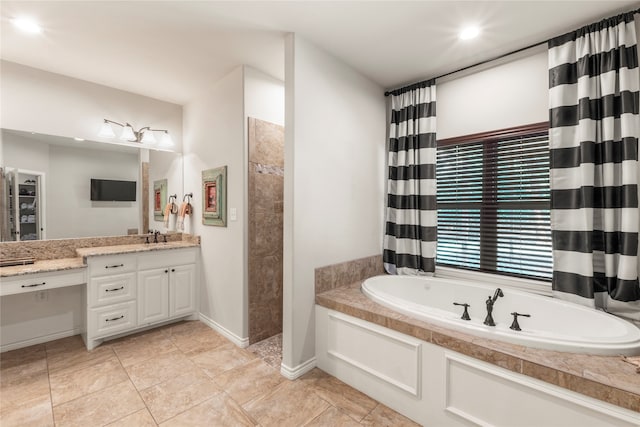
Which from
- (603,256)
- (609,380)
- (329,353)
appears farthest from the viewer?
(329,353)

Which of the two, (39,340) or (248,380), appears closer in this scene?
(248,380)

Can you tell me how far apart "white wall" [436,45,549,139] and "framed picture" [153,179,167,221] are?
3148 mm

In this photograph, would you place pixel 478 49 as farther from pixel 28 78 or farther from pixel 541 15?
pixel 28 78

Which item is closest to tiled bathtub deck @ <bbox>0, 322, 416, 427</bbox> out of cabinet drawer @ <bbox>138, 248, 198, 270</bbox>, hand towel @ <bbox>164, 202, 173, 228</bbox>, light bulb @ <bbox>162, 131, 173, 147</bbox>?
cabinet drawer @ <bbox>138, 248, 198, 270</bbox>

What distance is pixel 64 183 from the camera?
8.91ft

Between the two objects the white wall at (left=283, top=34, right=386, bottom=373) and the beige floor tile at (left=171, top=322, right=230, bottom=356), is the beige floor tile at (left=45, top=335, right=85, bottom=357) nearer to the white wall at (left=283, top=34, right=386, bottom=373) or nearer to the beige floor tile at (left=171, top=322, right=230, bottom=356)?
the beige floor tile at (left=171, top=322, right=230, bottom=356)

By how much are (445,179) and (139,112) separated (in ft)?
11.2

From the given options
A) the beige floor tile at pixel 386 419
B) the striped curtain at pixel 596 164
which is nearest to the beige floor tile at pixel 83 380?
the beige floor tile at pixel 386 419

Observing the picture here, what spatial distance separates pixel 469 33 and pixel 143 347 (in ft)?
12.4

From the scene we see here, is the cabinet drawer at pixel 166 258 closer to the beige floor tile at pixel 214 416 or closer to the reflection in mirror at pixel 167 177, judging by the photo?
the reflection in mirror at pixel 167 177

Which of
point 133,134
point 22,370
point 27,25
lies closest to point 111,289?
point 22,370

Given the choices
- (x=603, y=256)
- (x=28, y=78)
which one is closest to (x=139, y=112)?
(x=28, y=78)

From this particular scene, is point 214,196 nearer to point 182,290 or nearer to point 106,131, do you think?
Result: point 182,290

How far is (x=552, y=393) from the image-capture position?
4.18ft
